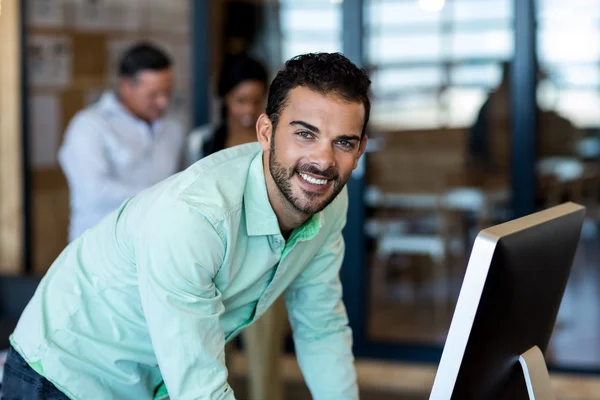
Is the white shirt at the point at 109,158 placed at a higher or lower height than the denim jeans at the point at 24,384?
higher

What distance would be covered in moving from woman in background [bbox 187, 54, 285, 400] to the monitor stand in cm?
186

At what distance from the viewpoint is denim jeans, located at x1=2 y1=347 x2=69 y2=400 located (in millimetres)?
1783

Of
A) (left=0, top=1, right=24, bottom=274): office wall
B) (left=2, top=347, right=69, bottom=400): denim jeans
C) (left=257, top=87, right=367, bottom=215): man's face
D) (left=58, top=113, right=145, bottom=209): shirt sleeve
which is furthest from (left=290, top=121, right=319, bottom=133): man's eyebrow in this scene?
(left=0, top=1, right=24, bottom=274): office wall

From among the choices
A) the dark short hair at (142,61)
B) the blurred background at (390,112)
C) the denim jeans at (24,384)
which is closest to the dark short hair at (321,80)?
the denim jeans at (24,384)

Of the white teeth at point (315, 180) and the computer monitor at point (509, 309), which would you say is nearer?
the computer monitor at point (509, 309)

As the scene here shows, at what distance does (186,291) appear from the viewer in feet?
5.08

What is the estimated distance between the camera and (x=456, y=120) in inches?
188

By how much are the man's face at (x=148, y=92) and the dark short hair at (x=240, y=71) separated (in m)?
0.27

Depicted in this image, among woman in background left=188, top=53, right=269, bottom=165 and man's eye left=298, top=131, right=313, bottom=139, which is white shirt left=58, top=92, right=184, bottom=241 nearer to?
woman in background left=188, top=53, right=269, bottom=165

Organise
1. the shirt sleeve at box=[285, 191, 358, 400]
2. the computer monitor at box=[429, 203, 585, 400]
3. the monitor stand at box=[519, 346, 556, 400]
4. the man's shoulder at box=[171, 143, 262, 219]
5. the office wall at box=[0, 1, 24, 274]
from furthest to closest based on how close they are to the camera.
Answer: the office wall at box=[0, 1, 24, 274]
the shirt sleeve at box=[285, 191, 358, 400]
the man's shoulder at box=[171, 143, 262, 219]
the monitor stand at box=[519, 346, 556, 400]
the computer monitor at box=[429, 203, 585, 400]

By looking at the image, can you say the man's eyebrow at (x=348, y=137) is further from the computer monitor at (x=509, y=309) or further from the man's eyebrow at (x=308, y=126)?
the computer monitor at (x=509, y=309)

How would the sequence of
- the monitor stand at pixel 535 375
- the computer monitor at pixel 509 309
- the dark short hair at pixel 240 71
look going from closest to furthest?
the computer monitor at pixel 509 309, the monitor stand at pixel 535 375, the dark short hair at pixel 240 71

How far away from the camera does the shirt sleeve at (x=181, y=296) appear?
153cm

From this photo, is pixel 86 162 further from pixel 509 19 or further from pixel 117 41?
pixel 509 19
